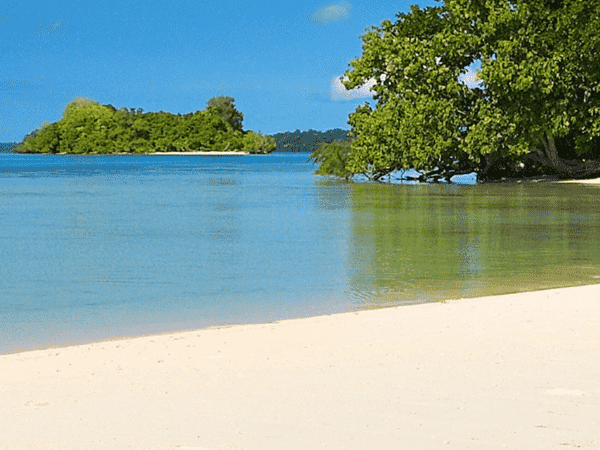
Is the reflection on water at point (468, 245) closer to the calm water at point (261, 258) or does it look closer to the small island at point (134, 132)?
the calm water at point (261, 258)

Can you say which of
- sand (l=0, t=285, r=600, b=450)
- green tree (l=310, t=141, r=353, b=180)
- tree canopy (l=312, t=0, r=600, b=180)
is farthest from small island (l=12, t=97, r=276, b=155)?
sand (l=0, t=285, r=600, b=450)

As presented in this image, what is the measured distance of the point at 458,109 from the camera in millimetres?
45281

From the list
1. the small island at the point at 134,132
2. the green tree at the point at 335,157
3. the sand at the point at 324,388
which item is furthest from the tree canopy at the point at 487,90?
the small island at the point at 134,132

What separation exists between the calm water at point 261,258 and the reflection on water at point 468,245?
0.04 metres

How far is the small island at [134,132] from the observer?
187750 mm

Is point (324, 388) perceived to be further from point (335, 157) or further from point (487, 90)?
point (335, 157)

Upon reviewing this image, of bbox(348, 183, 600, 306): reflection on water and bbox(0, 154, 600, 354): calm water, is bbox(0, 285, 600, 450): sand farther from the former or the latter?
bbox(348, 183, 600, 306): reflection on water

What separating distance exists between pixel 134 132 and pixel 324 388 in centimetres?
18700

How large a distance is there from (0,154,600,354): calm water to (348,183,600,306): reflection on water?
4 centimetres

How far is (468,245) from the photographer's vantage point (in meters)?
19.1

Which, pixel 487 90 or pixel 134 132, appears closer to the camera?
pixel 487 90

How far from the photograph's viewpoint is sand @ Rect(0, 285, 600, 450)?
566 centimetres

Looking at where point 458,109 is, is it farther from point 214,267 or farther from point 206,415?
point 206,415

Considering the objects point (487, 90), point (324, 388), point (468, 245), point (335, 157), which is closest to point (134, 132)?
point (335, 157)
